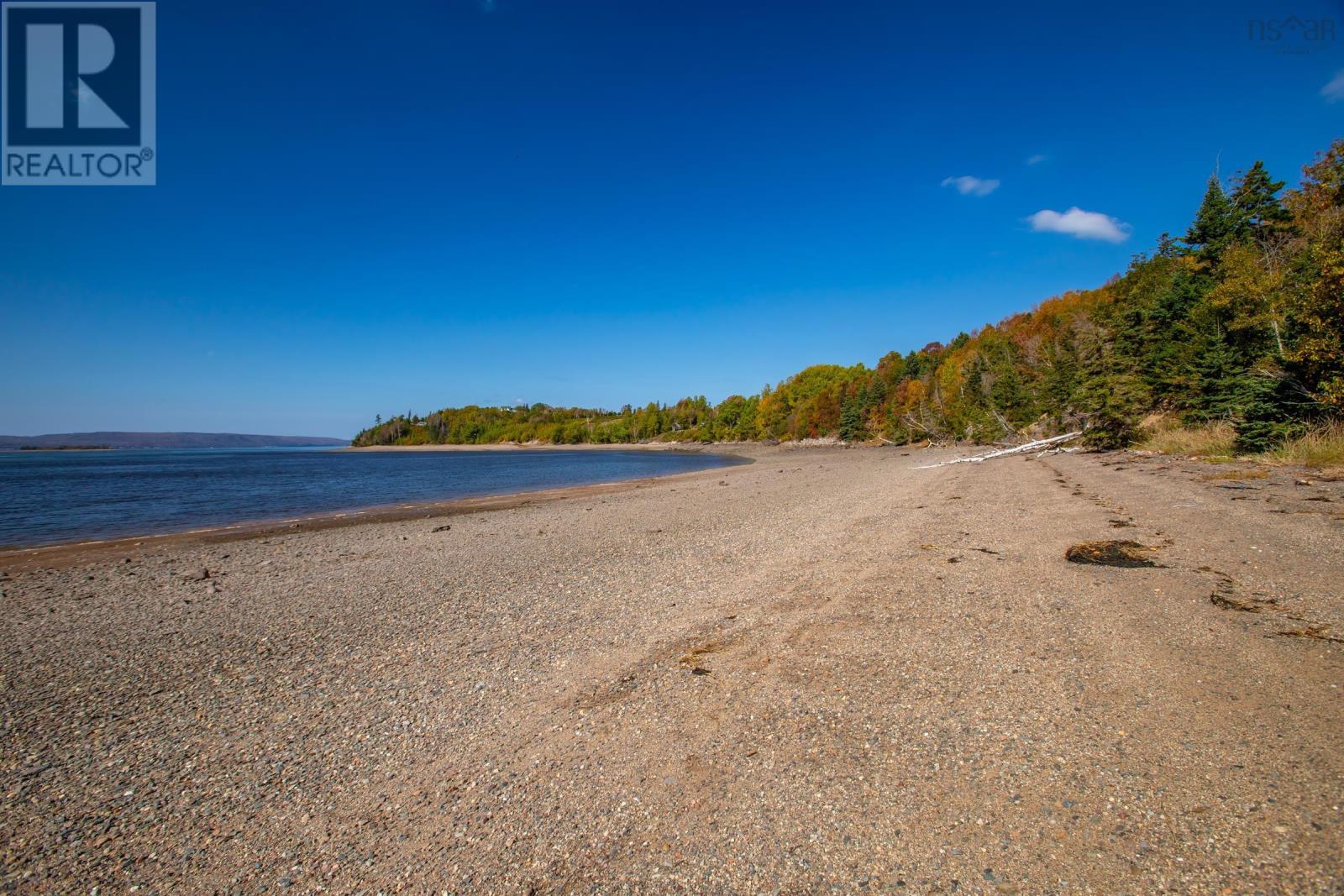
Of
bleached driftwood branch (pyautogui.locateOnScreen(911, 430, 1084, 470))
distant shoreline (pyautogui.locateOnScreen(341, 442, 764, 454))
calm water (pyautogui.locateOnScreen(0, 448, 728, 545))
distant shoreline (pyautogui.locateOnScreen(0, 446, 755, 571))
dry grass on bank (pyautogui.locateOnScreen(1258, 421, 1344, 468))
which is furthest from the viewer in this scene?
distant shoreline (pyautogui.locateOnScreen(341, 442, 764, 454))

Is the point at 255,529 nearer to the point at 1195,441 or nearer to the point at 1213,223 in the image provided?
the point at 1195,441

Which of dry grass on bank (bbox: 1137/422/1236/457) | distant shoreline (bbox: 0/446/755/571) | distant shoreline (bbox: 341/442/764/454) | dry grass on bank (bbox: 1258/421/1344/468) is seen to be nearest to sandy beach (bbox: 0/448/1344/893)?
distant shoreline (bbox: 0/446/755/571)

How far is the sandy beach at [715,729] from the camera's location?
2703 millimetres

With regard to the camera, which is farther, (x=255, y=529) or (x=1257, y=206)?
(x=1257, y=206)

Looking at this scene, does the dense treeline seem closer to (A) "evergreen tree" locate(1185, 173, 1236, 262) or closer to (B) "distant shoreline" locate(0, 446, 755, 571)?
(A) "evergreen tree" locate(1185, 173, 1236, 262)

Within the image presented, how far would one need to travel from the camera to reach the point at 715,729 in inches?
155

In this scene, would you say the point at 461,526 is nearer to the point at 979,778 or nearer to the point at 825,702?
the point at 825,702

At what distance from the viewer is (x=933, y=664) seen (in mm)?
4660

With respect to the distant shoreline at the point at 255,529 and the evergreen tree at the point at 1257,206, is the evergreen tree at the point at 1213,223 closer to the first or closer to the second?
the evergreen tree at the point at 1257,206

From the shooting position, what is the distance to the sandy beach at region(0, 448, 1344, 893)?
2.70 metres

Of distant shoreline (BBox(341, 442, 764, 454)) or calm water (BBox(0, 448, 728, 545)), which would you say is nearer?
calm water (BBox(0, 448, 728, 545))

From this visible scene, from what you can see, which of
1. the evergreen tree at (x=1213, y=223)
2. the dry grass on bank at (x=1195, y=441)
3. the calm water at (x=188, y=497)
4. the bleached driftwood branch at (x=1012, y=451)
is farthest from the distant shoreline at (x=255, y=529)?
the evergreen tree at (x=1213, y=223)

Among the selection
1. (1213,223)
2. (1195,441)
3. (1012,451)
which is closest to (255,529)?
(1195,441)

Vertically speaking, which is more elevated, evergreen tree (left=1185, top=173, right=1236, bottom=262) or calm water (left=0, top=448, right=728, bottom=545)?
evergreen tree (left=1185, top=173, right=1236, bottom=262)
